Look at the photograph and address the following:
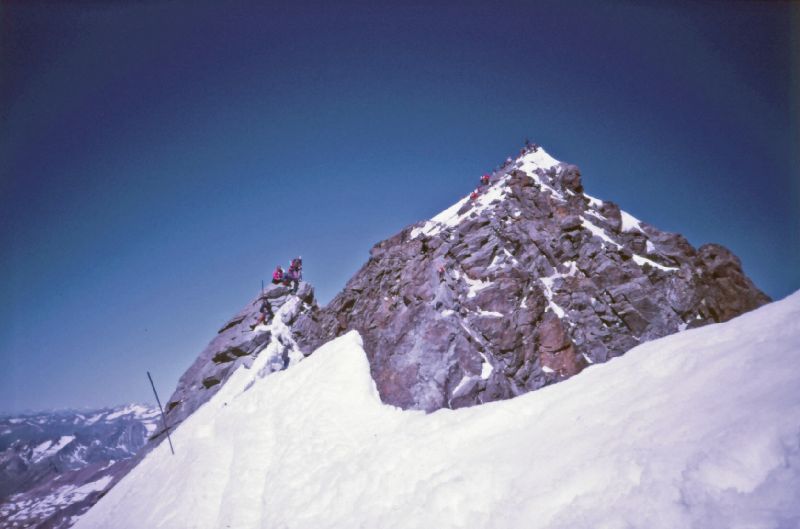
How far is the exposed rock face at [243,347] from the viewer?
2711cm

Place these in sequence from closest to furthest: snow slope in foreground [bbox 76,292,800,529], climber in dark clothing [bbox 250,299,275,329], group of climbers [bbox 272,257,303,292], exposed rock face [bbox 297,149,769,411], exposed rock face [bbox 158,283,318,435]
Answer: snow slope in foreground [bbox 76,292,800,529]
exposed rock face [bbox 297,149,769,411]
exposed rock face [bbox 158,283,318,435]
climber in dark clothing [bbox 250,299,275,329]
group of climbers [bbox 272,257,303,292]

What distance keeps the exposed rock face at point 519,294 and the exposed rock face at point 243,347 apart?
6.82 ft

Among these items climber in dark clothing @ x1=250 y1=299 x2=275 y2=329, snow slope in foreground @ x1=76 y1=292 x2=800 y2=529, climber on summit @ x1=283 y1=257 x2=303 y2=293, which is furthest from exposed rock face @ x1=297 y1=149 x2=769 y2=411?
climber on summit @ x1=283 y1=257 x2=303 y2=293

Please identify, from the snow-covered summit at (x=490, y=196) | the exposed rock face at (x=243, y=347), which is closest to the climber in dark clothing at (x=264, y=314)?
the exposed rock face at (x=243, y=347)

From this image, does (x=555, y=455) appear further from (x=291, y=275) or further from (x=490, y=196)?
(x=291, y=275)

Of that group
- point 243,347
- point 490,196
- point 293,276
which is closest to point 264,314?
point 243,347

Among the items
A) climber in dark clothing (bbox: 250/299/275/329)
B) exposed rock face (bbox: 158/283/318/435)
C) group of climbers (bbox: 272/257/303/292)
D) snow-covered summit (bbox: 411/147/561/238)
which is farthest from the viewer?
group of climbers (bbox: 272/257/303/292)

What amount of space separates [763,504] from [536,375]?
1560 centimetres

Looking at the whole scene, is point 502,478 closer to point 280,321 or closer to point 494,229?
point 494,229

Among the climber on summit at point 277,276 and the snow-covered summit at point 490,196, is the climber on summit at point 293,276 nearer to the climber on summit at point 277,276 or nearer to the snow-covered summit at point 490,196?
the climber on summit at point 277,276

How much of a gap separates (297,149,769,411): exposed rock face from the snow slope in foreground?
345cm

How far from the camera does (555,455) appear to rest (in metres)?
7.31

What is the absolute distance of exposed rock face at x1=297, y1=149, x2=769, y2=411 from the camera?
1733 cm

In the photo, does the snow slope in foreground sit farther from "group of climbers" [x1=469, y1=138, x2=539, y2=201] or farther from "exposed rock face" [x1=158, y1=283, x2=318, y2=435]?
"group of climbers" [x1=469, y1=138, x2=539, y2=201]
